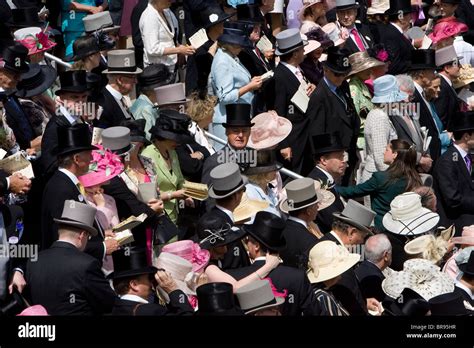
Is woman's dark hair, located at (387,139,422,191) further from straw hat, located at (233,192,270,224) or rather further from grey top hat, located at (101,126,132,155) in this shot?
grey top hat, located at (101,126,132,155)

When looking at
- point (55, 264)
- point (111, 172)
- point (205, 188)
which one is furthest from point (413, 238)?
point (55, 264)

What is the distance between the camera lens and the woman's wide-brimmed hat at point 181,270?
13.0m

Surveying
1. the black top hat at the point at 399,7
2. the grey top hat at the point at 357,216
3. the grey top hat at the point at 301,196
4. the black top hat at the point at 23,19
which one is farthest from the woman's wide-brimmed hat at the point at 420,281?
the black top hat at the point at 399,7

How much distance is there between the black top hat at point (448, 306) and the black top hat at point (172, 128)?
117 inches

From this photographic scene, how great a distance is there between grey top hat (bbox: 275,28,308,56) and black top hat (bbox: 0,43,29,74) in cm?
351

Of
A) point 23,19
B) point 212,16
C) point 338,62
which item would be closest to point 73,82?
point 23,19

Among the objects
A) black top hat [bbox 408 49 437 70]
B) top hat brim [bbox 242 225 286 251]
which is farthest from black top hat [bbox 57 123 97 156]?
black top hat [bbox 408 49 437 70]

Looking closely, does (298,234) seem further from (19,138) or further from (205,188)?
(19,138)

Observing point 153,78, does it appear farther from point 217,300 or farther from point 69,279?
point 217,300

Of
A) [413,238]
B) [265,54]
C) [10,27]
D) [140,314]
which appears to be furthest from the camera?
[265,54]

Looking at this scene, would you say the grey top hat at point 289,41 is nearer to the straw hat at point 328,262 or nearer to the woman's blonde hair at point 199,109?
the woman's blonde hair at point 199,109

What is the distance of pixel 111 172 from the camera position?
13570mm

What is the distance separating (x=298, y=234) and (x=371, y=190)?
222 cm

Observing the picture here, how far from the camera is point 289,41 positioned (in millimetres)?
17062
